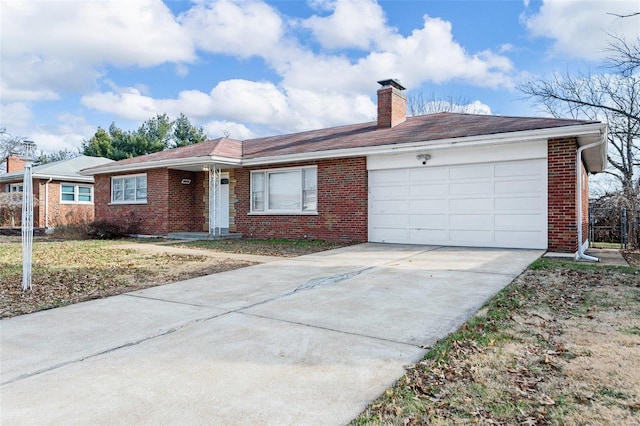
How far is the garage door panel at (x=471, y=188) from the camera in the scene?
10.6m

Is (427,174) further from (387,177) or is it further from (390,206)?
(390,206)

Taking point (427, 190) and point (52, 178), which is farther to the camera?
point (52, 178)

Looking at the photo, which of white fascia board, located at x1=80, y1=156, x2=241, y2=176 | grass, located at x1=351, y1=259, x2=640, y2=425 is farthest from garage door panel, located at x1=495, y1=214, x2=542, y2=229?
white fascia board, located at x1=80, y1=156, x2=241, y2=176

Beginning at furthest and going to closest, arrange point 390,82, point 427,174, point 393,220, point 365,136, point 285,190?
point 390,82, point 285,190, point 365,136, point 393,220, point 427,174

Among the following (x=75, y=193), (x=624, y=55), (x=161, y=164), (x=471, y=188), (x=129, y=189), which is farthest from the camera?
(x=75, y=193)

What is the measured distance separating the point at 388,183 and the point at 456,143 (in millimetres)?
2340

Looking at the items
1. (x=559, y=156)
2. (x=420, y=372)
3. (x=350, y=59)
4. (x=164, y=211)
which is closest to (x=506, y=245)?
(x=559, y=156)

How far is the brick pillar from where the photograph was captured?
370 inches

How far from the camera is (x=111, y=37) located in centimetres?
1411

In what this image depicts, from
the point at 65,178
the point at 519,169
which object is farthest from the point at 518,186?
the point at 65,178

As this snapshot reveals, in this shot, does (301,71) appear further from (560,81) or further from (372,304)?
(372,304)

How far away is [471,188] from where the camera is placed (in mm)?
10797

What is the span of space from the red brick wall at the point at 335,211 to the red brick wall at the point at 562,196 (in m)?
4.88

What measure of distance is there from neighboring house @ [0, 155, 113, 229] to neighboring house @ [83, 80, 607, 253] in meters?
5.78
